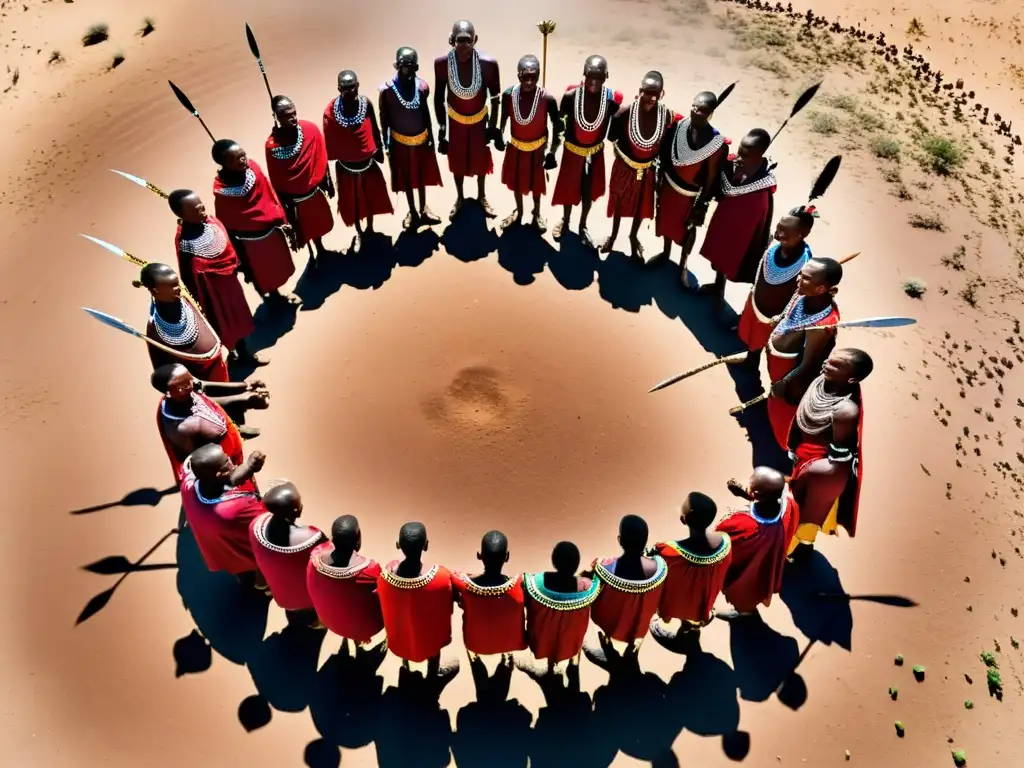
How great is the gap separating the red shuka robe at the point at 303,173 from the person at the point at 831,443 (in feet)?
18.9

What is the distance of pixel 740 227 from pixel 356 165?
177 inches

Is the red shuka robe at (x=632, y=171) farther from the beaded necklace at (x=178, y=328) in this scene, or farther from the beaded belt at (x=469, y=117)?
the beaded necklace at (x=178, y=328)

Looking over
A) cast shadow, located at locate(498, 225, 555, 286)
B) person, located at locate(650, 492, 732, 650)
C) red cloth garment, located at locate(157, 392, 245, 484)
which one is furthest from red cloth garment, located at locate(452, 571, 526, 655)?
cast shadow, located at locate(498, 225, 555, 286)

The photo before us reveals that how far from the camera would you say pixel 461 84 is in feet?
28.3

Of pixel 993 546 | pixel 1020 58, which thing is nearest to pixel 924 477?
pixel 993 546

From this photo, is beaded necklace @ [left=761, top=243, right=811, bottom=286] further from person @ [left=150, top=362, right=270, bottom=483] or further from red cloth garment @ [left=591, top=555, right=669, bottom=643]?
person @ [left=150, top=362, right=270, bottom=483]

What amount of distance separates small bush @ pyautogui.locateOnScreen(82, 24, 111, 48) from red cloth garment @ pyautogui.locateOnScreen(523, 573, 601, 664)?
487 inches

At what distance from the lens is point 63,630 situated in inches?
251

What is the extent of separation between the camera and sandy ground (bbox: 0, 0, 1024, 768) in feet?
19.6

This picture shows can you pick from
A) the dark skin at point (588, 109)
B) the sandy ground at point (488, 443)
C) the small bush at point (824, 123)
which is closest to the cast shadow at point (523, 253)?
the sandy ground at point (488, 443)

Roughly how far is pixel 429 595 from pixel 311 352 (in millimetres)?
3934

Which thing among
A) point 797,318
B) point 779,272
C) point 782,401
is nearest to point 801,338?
point 797,318

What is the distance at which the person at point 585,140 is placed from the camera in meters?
8.24

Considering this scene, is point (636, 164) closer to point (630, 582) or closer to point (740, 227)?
point (740, 227)
